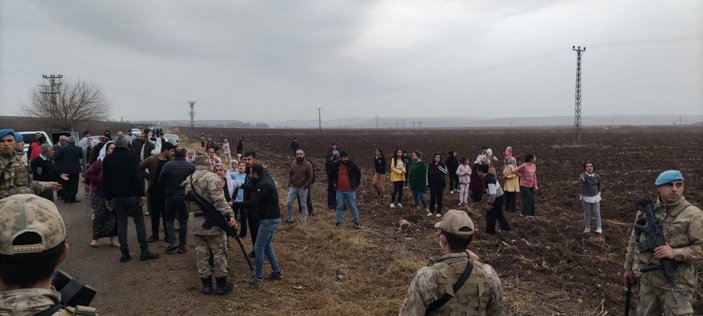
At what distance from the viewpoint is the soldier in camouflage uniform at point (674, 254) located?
402 centimetres

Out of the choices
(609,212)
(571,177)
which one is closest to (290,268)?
(609,212)

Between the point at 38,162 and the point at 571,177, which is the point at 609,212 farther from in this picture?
the point at 38,162

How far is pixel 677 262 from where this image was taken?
13.5ft

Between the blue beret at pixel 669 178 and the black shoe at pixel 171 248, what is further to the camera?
the black shoe at pixel 171 248

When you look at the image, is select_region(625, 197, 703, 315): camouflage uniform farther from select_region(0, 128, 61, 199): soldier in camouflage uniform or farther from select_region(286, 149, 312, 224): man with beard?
select_region(286, 149, 312, 224): man with beard

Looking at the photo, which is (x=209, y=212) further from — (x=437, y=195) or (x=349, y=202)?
(x=437, y=195)

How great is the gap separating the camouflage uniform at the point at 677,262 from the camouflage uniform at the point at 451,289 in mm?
2356

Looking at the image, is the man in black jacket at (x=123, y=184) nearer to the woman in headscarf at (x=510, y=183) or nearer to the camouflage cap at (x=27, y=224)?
the camouflage cap at (x=27, y=224)

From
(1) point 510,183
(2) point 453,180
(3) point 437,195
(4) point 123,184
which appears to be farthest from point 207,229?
(2) point 453,180

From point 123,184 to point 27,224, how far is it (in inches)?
215

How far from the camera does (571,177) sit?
20297 millimetres

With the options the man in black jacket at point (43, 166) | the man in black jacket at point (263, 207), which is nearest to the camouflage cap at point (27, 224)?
the man in black jacket at point (263, 207)

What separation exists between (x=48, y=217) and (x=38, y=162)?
26.3 feet

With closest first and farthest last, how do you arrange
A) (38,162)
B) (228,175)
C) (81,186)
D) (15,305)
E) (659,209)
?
(15,305) → (659,209) → (38,162) → (228,175) → (81,186)
